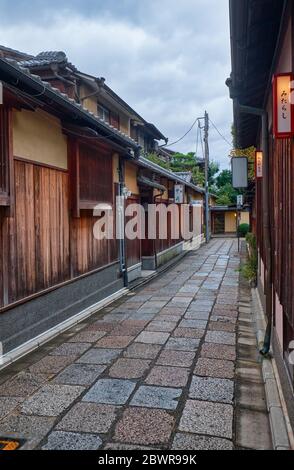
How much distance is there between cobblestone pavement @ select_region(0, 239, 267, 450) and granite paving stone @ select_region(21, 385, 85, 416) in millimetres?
12

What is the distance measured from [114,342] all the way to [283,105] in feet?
15.7

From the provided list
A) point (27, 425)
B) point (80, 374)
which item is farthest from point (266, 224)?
point (27, 425)

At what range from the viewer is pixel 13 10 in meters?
9.86

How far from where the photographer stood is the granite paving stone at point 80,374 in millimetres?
5141

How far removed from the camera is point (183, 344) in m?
6.66

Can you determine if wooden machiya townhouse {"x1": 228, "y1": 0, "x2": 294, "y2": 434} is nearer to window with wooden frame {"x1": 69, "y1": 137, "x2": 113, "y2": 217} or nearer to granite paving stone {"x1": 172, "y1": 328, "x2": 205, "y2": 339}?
granite paving stone {"x1": 172, "y1": 328, "x2": 205, "y2": 339}

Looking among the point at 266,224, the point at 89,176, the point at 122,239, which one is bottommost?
the point at 122,239

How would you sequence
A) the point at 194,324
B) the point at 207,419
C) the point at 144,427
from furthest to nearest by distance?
the point at 194,324 < the point at 207,419 < the point at 144,427

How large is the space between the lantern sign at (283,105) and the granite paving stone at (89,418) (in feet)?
11.7

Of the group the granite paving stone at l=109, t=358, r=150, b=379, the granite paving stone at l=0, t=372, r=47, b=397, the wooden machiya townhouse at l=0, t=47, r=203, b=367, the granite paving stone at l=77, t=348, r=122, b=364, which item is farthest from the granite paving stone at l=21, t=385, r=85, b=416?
the wooden machiya townhouse at l=0, t=47, r=203, b=367

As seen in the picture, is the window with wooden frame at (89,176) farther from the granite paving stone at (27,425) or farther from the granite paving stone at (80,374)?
the granite paving stone at (27,425)

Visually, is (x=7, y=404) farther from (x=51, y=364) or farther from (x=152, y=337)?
(x=152, y=337)

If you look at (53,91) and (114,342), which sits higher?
(53,91)
